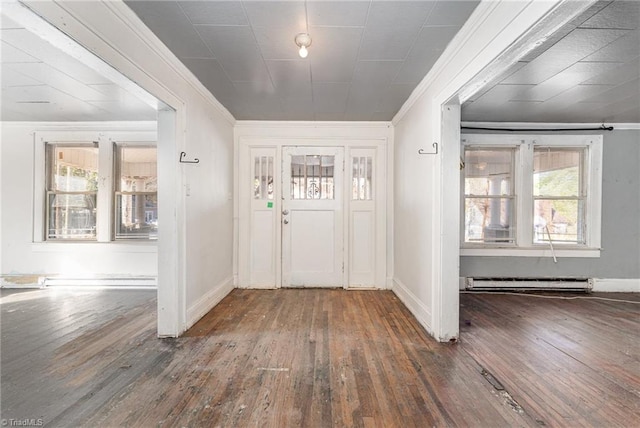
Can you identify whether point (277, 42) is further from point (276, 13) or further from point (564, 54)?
point (564, 54)

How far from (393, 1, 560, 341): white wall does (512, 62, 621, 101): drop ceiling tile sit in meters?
1.05

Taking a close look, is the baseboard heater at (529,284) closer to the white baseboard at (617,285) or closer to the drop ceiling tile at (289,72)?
the white baseboard at (617,285)

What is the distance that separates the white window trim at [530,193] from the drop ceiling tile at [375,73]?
77.0 inches

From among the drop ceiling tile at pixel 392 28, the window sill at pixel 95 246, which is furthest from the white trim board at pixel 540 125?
the window sill at pixel 95 246

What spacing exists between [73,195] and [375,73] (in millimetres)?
4526

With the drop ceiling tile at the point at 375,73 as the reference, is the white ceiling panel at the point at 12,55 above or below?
below

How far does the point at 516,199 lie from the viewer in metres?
4.09

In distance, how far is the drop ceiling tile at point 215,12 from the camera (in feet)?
5.73

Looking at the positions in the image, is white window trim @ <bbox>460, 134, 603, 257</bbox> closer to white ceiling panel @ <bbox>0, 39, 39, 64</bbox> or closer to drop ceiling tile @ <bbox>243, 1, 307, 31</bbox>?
drop ceiling tile @ <bbox>243, 1, 307, 31</bbox>

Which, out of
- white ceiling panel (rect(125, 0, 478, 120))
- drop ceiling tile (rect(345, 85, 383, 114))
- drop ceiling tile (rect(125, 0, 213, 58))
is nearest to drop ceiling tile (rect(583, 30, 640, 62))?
white ceiling panel (rect(125, 0, 478, 120))

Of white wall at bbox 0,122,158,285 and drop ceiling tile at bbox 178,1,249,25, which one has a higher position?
drop ceiling tile at bbox 178,1,249,25

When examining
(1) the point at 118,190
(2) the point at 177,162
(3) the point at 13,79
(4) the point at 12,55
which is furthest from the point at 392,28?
(1) the point at 118,190

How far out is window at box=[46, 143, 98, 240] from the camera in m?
4.20

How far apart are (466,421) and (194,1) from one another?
2.85m
